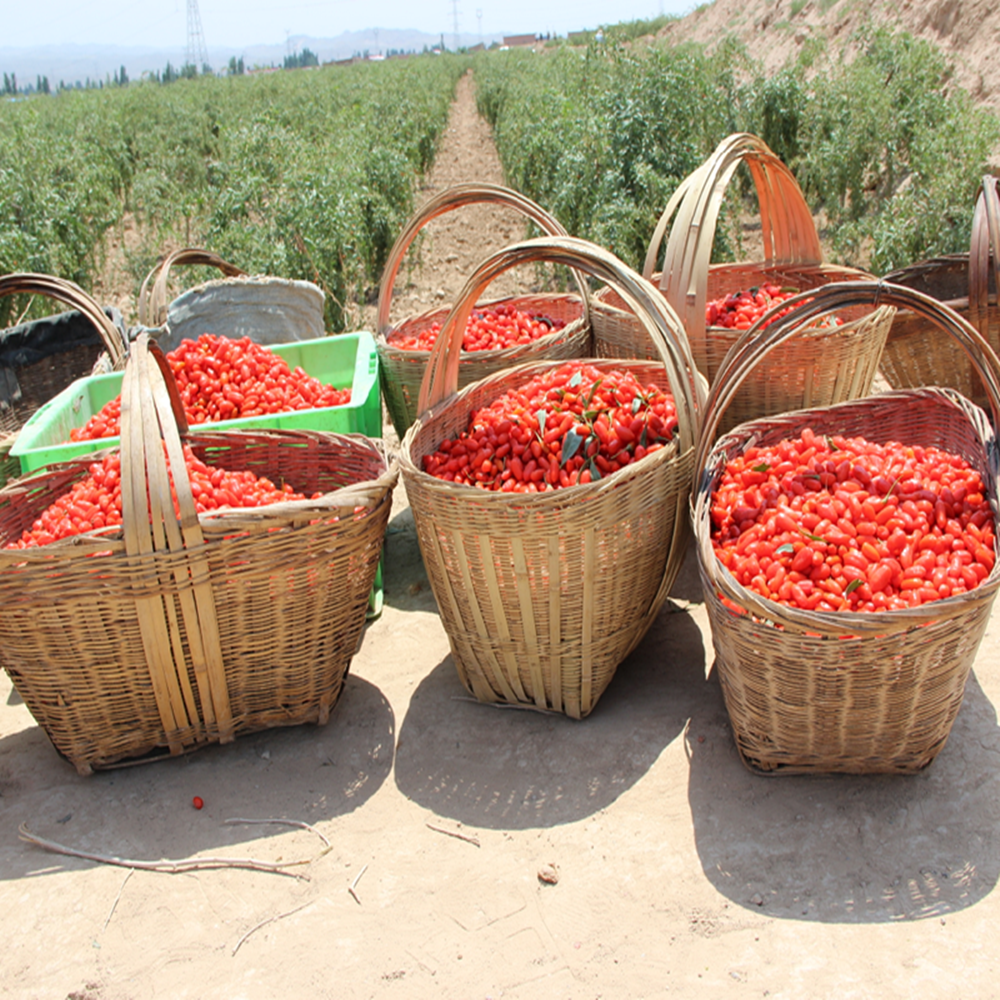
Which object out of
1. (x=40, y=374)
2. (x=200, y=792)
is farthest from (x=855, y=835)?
(x=40, y=374)

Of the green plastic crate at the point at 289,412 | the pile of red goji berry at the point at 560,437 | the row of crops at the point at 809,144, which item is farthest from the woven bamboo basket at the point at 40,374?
the row of crops at the point at 809,144

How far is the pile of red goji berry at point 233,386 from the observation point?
3.60 meters

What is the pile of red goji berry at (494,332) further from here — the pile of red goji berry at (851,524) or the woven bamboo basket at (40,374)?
the woven bamboo basket at (40,374)

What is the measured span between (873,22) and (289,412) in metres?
15.8

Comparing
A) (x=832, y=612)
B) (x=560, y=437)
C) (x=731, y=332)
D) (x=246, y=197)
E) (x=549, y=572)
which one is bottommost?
(x=549, y=572)

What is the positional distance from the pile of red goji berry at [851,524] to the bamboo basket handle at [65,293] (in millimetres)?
2691

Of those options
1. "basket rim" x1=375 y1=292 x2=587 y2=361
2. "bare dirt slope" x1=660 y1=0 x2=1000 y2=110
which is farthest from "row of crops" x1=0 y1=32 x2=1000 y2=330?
"basket rim" x1=375 y1=292 x2=587 y2=361

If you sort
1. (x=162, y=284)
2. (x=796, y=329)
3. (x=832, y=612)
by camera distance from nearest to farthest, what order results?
(x=832, y=612) → (x=796, y=329) → (x=162, y=284)

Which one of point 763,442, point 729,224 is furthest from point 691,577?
point 729,224

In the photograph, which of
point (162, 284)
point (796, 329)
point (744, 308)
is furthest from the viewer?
point (162, 284)

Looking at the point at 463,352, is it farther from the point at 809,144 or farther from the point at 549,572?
the point at 809,144

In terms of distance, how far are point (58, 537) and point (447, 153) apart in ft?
63.9

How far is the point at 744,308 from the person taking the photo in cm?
367

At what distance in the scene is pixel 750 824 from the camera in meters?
2.31
